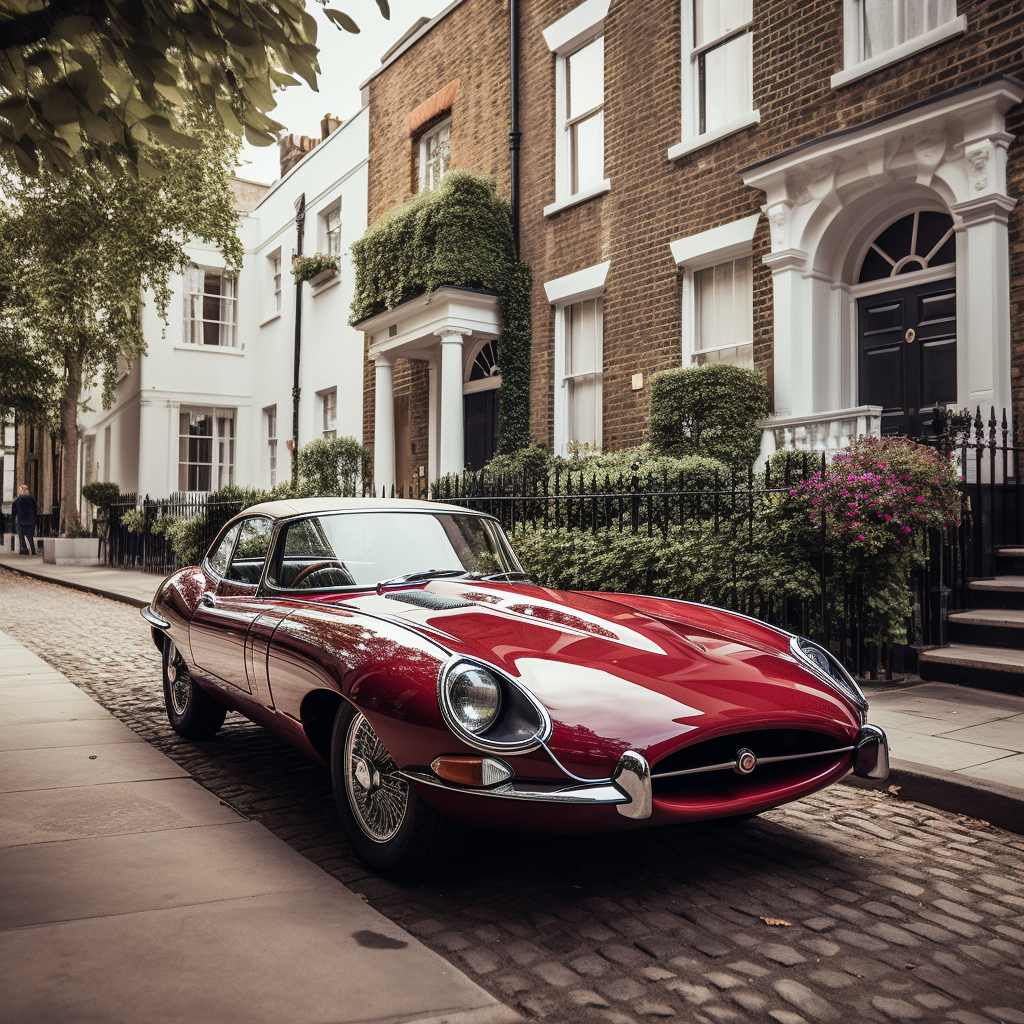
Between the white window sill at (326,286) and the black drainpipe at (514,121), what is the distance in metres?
5.99

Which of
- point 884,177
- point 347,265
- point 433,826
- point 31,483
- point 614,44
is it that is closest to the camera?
point 433,826

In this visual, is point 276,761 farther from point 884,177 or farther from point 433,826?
point 884,177

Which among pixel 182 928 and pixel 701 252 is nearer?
pixel 182 928

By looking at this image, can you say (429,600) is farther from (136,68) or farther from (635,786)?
(136,68)

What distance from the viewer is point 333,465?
1639 cm

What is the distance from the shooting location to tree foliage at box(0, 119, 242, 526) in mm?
19219

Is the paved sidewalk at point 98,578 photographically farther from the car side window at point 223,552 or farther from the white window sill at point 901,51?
the white window sill at point 901,51

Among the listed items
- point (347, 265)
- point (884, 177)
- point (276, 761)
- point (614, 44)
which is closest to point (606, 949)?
point (276, 761)

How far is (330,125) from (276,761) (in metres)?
20.8

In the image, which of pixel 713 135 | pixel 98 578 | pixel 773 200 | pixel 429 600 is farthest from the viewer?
pixel 98 578

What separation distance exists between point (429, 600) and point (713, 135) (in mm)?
9158

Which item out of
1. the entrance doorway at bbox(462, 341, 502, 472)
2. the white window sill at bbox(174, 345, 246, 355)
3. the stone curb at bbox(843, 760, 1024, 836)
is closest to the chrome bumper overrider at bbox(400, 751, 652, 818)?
the stone curb at bbox(843, 760, 1024, 836)

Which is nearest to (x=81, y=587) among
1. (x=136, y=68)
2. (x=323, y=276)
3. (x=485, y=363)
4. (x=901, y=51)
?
(x=485, y=363)

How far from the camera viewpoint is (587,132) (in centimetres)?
1355
